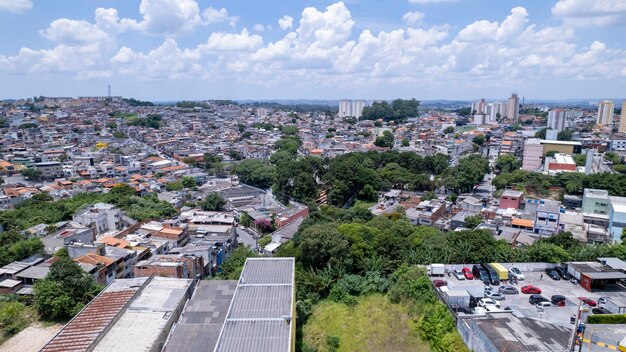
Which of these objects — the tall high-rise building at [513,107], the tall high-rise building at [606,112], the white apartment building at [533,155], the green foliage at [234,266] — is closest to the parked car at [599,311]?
the green foliage at [234,266]

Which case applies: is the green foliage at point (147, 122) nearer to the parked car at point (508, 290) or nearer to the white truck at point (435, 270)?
the white truck at point (435, 270)

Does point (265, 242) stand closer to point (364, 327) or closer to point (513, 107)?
point (364, 327)

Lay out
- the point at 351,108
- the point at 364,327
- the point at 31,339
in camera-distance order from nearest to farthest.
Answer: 1. the point at 364,327
2. the point at 31,339
3. the point at 351,108

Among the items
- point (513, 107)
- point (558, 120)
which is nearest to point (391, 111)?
point (513, 107)

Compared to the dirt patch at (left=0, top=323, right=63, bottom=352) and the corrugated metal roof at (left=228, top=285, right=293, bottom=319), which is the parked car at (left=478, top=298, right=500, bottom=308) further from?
the dirt patch at (left=0, top=323, right=63, bottom=352)

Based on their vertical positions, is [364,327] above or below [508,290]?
below

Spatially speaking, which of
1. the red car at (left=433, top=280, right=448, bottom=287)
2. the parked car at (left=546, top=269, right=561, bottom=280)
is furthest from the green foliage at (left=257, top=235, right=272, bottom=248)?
the parked car at (left=546, top=269, right=561, bottom=280)

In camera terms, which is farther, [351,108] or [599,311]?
[351,108]
